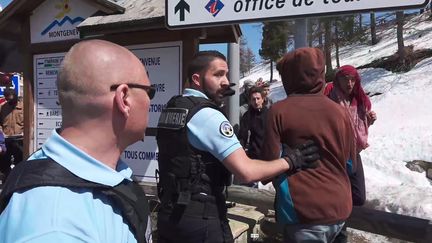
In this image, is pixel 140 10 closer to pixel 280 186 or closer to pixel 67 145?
pixel 280 186

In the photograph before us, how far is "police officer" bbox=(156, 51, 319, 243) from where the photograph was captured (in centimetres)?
234

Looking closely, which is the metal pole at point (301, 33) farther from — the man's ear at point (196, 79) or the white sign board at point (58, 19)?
the white sign board at point (58, 19)

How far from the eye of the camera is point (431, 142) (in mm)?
10977

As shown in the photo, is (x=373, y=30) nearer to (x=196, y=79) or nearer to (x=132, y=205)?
(x=196, y=79)

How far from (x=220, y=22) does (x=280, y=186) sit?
1668 millimetres

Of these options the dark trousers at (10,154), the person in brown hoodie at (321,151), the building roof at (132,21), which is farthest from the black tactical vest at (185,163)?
the dark trousers at (10,154)

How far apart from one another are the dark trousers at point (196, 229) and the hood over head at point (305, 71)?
887 millimetres

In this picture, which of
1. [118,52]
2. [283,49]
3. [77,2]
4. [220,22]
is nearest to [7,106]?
[77,2]

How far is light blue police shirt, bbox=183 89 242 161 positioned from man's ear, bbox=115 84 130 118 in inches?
43.8

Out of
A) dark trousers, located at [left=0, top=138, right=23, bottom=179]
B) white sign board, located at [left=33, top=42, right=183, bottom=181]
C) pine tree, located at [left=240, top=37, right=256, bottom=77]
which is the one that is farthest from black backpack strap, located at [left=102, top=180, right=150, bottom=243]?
pine tree, located at [left=240, top=37, right=256, bottom=77]

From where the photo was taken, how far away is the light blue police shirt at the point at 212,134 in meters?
2.32

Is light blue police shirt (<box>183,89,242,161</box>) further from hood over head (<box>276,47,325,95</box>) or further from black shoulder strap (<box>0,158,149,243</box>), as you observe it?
black shoulder strap (<box>0,158,149,243</box>)

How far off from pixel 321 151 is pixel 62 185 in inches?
67.0

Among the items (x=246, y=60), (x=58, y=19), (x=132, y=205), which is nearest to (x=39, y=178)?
(x=132, y=205)
